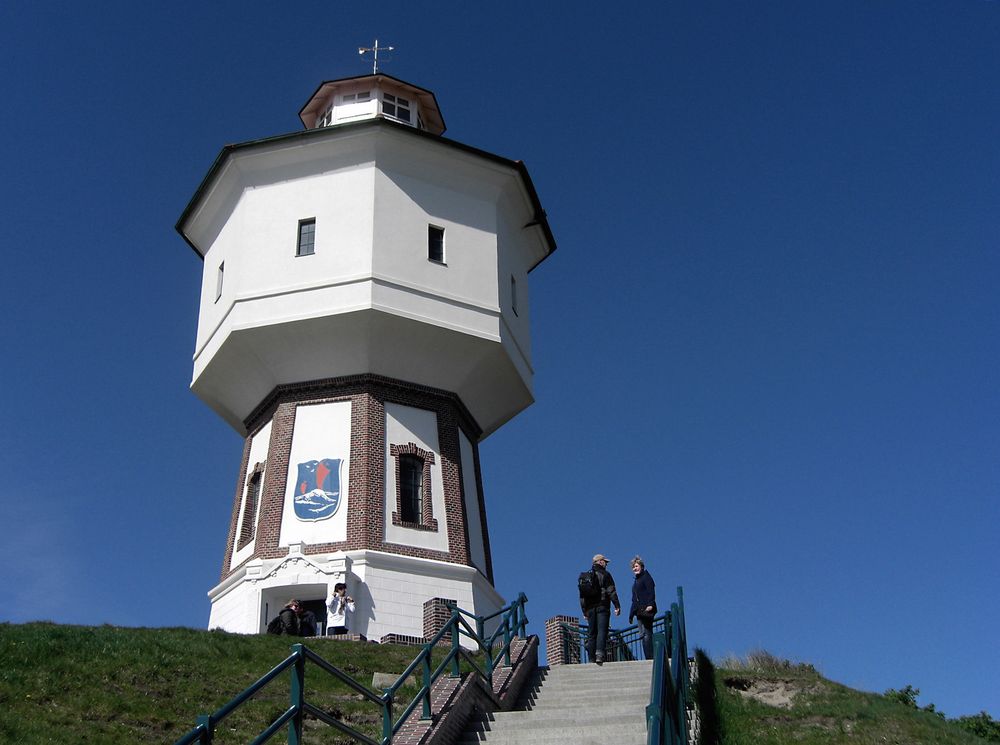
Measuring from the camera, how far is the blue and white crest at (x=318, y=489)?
23516mm

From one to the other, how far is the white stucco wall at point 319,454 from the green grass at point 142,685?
631 cm

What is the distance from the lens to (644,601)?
15.9m

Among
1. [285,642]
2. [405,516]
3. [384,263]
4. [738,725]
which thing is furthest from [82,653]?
[384,263]

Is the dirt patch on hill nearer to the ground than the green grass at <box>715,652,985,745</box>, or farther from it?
farther from it

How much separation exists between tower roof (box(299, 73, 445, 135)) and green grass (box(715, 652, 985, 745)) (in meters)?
18.1

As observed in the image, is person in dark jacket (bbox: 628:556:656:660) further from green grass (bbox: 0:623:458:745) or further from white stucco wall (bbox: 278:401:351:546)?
white stucco wall (bbox: 278:401:351:546)

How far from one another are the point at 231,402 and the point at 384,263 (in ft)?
17.3

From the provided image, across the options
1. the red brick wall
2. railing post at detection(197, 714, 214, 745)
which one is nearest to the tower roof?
the red brick wall

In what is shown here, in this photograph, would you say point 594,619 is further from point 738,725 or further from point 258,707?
point 258,707

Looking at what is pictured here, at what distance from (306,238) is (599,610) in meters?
12.7

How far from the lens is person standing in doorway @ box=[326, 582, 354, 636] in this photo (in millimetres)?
21734

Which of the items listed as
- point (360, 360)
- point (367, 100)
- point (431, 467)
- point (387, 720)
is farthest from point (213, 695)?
point (367, 100)

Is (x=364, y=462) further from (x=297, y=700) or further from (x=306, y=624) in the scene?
(x=297, y=700)

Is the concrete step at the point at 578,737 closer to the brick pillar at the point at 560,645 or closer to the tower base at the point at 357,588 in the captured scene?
the brick pillar at the point at 560,645
